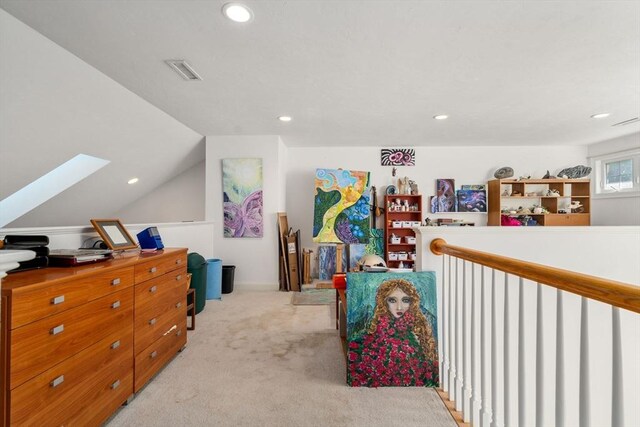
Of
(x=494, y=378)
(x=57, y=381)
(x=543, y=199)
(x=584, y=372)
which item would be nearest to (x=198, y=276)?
(x=57, y=381)

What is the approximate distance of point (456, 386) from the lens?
5.55ft

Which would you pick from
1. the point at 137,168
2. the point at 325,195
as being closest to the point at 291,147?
the point at 325,195

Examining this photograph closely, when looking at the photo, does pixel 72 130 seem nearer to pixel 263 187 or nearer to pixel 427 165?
pixel 263 187

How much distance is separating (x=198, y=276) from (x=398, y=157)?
12.8ft

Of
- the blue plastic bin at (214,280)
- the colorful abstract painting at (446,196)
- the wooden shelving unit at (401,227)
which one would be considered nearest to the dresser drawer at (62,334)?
the blue plastic bin at (214,280)

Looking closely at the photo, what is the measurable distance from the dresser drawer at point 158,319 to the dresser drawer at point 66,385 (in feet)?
0.45

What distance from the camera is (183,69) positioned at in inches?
92.1

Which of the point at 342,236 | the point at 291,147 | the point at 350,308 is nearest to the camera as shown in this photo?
the point at 350,308

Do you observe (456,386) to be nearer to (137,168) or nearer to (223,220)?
(223,220)

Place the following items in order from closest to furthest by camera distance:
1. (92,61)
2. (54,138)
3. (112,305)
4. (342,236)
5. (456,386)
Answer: (112,305)
(456,386)
(92,61)
(54,138)
(342,236)

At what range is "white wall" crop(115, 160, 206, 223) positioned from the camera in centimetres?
523

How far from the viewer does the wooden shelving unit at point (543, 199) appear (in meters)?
4.74

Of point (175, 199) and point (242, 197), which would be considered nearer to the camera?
point (242, 197)

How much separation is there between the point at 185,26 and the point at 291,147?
331cm
